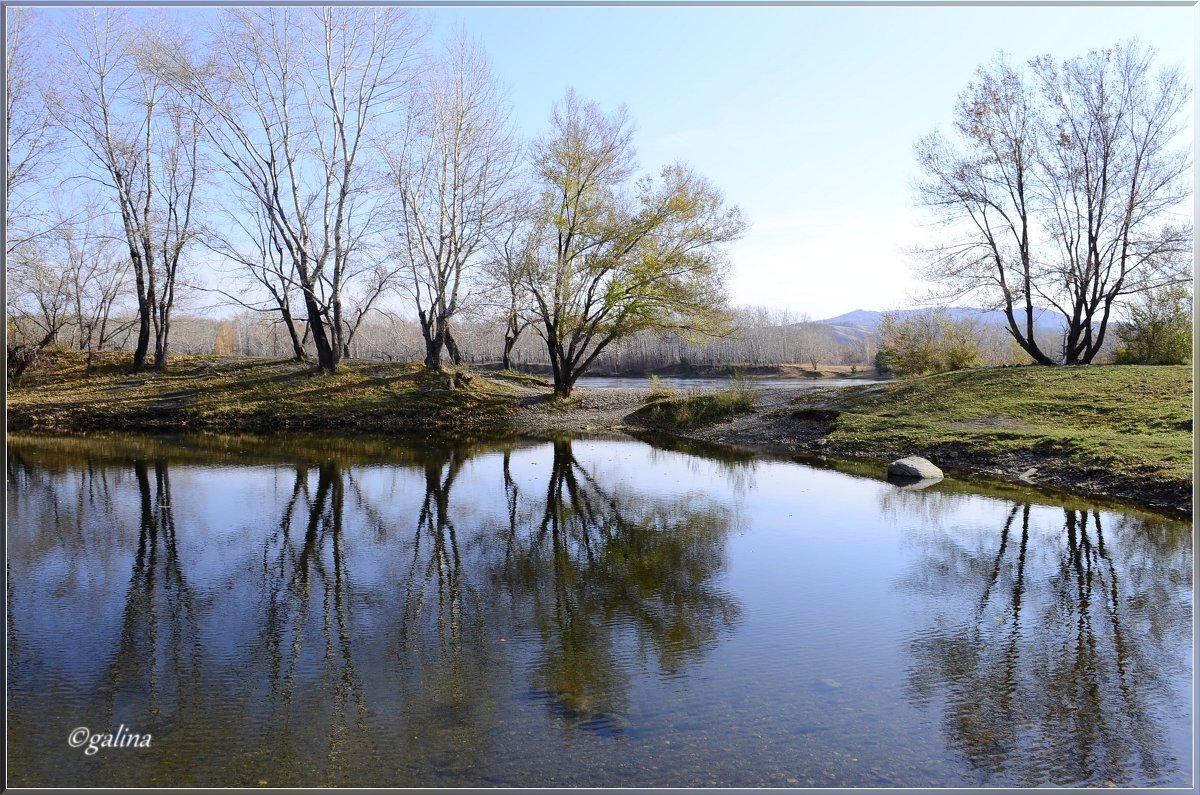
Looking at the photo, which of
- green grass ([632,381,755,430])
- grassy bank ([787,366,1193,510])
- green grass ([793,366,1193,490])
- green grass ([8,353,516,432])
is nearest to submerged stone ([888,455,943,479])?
grassy bank ([787,366,1193,510])

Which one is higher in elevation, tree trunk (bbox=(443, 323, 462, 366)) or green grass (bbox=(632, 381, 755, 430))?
tree trunk (bbox=(443, 323, 462, 366))

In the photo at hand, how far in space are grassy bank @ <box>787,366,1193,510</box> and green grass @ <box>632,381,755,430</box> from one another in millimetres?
1726

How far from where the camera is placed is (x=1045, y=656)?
18.1ft

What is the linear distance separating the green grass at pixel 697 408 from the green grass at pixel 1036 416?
5.63 feet

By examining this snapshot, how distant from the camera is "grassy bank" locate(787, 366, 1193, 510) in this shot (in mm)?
12281

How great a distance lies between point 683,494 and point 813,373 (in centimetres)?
4494

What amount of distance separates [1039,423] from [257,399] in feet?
73.2

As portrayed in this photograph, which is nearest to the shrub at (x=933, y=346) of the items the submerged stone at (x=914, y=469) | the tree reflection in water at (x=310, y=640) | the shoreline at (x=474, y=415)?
the shoreline at (x=474, y=415)

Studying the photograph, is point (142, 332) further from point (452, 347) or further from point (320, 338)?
point (452, 347)

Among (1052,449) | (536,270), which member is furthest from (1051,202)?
(536,270)

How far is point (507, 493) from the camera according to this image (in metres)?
12.2

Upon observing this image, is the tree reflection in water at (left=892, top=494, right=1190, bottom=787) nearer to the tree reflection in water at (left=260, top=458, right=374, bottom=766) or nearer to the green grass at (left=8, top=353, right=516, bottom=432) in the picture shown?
the tree reflection in water at (left=260, top=458, right=374, bottom=766)

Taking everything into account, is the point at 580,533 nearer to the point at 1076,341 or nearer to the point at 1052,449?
the point at 1052,449

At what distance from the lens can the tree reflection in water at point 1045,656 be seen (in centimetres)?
420
